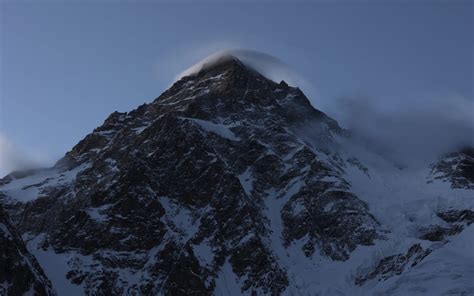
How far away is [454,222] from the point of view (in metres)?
155

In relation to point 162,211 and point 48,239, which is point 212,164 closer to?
point 162,211

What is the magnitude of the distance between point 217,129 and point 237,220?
40028 mm

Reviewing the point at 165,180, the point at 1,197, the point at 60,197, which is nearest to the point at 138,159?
the point at 165,180

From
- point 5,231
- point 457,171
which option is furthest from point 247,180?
point 5,231

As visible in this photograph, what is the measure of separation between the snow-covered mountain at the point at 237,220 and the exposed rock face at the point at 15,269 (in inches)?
24.5

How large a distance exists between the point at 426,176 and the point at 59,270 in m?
98.4

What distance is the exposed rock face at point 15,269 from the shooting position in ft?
364

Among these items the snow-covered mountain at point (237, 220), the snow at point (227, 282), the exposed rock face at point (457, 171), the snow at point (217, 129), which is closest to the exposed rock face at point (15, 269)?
the snow-covered mountain at point (237, 220)

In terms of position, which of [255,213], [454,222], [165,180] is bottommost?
[454,222]

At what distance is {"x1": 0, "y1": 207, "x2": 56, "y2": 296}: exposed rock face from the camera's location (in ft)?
364

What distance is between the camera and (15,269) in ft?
369

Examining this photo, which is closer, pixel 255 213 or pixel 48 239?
pixel 48 239

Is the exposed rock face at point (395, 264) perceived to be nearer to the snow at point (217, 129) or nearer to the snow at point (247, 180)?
the snow at point (247, 180)

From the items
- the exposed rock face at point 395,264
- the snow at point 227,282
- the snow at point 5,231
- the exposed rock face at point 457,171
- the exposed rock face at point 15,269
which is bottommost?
the exposed rock face at point 395,264
